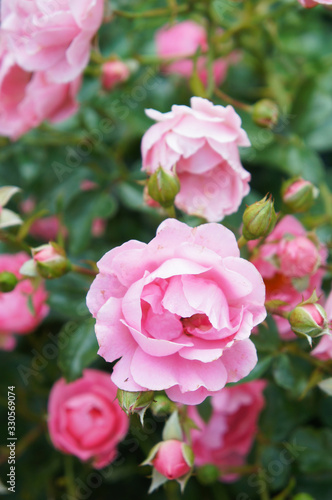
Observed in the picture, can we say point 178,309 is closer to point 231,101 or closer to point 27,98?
point 231,101

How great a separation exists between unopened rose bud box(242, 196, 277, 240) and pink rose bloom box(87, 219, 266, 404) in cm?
9

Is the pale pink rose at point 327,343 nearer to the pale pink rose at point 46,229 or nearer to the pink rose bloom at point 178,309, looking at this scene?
the pink rose bloom at point 178,309

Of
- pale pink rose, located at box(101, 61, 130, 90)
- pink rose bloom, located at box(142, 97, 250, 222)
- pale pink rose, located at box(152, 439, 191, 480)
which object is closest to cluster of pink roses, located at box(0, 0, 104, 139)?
pale pink rose, located at box(101, 61, 130, 90)

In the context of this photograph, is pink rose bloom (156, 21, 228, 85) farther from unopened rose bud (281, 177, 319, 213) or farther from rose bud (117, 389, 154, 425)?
rose bud (117, 389, 154, 425)

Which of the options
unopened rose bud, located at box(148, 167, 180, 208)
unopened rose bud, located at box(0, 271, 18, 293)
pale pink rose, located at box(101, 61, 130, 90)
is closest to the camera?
unopened rose bud, located at box(148, 167, 180, 208)

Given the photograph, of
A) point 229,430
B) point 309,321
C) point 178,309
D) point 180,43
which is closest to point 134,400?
point 178,309

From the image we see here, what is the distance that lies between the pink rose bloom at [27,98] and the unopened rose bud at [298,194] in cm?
45

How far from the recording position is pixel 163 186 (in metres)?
0.75

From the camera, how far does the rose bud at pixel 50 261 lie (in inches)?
32.0

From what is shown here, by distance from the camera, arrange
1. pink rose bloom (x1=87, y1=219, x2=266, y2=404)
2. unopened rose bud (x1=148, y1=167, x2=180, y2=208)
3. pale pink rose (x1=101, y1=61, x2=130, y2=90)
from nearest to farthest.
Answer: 1. pink rose bloom (x1=87, y1=219, x2=266, y2=404)
2. unopened rose bud (x1=148, y1=167, x2=180, y2=208)
3. pale pink rose (x1=101, y1=61, x2=130, y2=90)

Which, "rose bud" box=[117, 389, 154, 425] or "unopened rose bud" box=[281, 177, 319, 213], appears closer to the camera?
"rose bud" box=[117, 389, 154, 425]

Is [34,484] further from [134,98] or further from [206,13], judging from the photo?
[206,13]

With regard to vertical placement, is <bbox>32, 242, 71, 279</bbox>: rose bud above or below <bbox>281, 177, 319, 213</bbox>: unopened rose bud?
below

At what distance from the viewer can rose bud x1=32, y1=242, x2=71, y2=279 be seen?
0.81 meters
